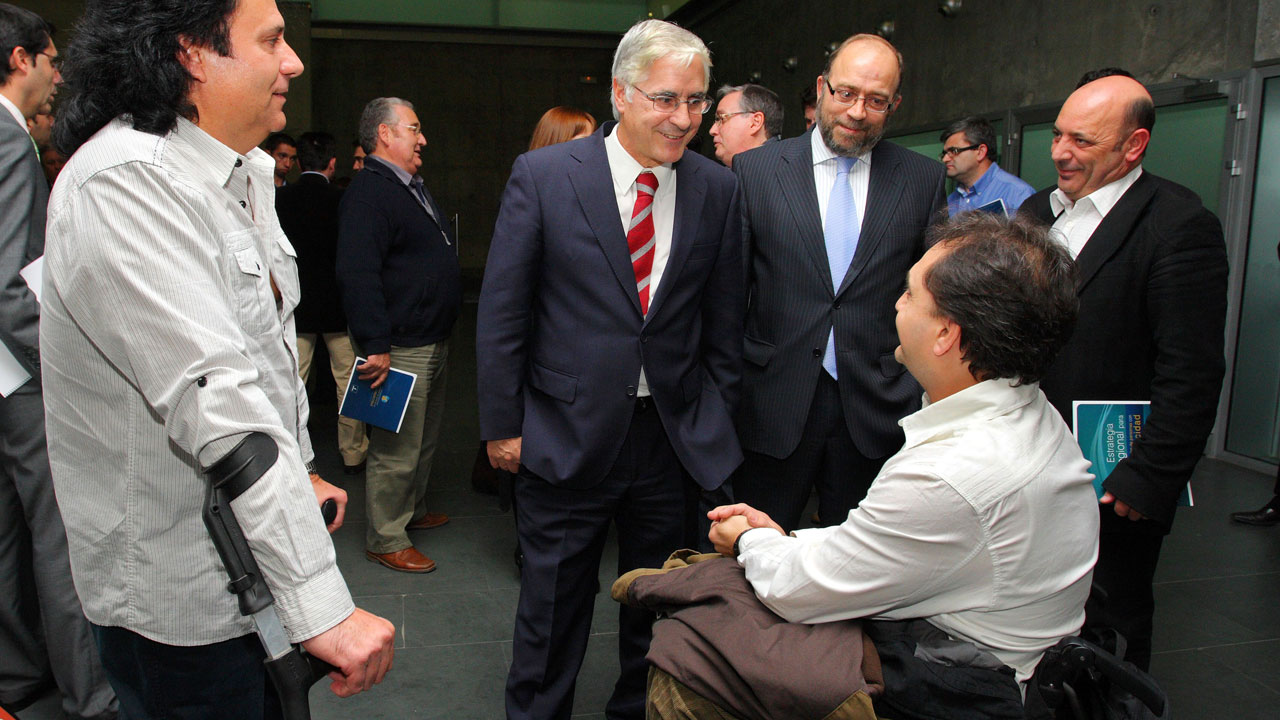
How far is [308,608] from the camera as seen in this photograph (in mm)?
1163

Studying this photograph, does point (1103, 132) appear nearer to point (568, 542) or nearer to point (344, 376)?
point (568, 542)

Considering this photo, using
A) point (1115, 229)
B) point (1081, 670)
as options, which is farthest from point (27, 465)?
point (1115, 229)

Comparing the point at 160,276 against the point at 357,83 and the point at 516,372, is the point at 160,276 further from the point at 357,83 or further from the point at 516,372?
the point at 357,83

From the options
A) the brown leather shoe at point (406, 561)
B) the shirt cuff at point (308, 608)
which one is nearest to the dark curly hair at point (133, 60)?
the shirt cuff at point (308, 608)

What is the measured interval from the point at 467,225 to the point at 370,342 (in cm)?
1244

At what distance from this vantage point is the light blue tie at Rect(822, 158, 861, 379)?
2447mm

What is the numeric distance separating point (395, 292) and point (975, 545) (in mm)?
2928

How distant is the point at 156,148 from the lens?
1197 mm

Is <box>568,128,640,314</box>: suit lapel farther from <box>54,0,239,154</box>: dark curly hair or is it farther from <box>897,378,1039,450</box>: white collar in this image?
<box>54,0,239,154</box>: dark curly hair

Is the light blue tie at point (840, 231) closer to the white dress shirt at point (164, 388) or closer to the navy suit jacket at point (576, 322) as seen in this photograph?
the navy suit jacket at point (576, 322)

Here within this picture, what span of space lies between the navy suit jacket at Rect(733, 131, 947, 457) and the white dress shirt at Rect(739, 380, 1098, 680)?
0.97 metres

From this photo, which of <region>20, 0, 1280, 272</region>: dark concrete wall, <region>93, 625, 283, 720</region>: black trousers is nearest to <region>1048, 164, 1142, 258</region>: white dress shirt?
<region>93, 625, 283, 720</region>: black trousers

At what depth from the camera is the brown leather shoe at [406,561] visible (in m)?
3.72

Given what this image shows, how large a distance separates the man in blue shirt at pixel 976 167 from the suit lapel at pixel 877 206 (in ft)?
8.47
